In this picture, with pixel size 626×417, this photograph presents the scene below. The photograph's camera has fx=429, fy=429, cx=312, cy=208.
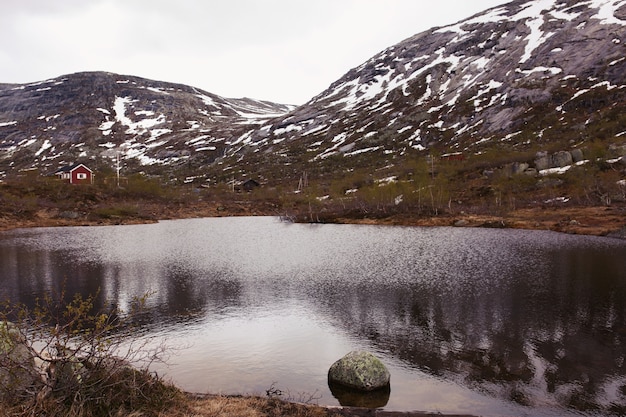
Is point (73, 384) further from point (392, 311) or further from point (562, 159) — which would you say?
point (562, 159)

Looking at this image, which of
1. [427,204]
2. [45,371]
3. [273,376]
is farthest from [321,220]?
[45,371]

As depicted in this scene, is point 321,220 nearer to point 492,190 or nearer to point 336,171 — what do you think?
point 492,190

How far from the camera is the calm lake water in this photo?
16688 mm

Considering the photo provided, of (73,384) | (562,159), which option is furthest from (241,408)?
(562,159)

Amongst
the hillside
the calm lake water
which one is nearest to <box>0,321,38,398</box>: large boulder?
the calm lake water

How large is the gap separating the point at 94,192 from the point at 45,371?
106 meters

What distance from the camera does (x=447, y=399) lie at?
610 inches

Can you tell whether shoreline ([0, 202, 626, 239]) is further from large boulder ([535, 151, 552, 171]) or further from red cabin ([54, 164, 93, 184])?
red cabin ([54, 164, 93, 184])

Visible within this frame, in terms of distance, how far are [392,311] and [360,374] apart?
11331 mm

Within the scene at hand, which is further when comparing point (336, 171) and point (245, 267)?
point (336, 171)

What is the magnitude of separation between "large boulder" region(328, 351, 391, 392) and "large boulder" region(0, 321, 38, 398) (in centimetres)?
1020

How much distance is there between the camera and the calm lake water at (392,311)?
1669cm

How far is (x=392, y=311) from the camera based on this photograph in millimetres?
27156

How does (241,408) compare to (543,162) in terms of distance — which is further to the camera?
(543,162)
